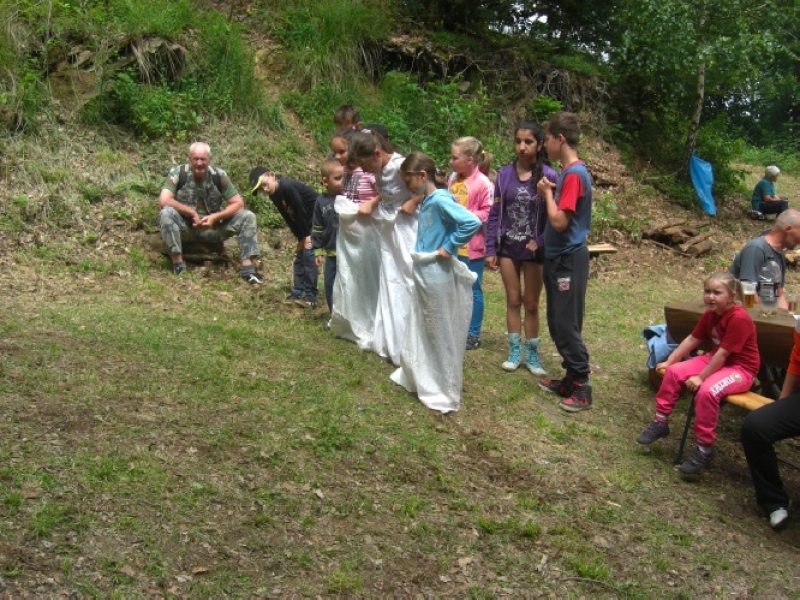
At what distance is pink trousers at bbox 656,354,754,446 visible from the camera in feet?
16.0

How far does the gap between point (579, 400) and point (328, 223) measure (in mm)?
2596

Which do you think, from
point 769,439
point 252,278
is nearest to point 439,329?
point 769,439

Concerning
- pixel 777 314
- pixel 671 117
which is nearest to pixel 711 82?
pixel 671 117

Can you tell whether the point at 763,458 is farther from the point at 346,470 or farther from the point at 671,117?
the point at 671,117

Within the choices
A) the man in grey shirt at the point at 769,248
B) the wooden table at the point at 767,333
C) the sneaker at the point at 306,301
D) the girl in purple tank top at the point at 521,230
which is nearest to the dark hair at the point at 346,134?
the girl in purple tank top at the point at 521,230

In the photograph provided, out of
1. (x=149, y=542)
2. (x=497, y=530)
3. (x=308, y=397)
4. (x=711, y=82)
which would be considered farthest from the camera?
(x=711, y=82)

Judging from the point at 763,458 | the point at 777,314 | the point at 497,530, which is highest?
the point at 777,314

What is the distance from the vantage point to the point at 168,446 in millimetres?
4457

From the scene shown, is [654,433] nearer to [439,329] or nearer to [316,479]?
[439,329]

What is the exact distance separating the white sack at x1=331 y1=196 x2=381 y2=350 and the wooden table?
2.25 meters

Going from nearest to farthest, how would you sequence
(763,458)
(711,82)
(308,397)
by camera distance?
(763,458), (308,397), (711,82)

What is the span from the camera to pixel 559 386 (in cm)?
599

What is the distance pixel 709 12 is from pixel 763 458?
11112 mm

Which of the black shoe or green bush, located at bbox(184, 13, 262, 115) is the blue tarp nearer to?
green bush, located at bbox(184, 13, 262, 115)
